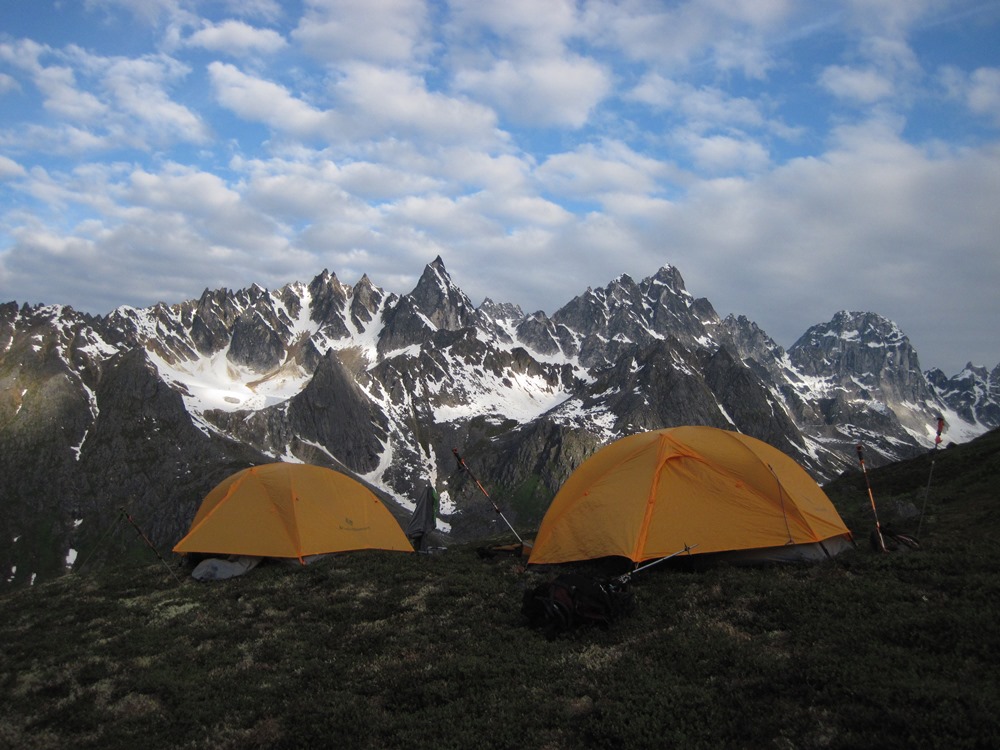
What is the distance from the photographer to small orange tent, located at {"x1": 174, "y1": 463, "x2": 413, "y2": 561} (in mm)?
22219

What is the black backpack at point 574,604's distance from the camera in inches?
524

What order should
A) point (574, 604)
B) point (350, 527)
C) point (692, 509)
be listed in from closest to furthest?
point (574, 604), point (692, 509), point (350, 527)

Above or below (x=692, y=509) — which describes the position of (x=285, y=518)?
below

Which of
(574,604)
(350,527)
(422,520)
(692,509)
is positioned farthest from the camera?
(422,520)

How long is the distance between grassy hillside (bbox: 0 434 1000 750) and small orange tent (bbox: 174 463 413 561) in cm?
301

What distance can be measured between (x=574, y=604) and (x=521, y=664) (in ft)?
6.88

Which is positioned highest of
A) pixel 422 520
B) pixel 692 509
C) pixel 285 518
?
pixel 692 509

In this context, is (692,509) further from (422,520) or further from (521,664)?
(422,520)

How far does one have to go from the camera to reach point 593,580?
14.2m

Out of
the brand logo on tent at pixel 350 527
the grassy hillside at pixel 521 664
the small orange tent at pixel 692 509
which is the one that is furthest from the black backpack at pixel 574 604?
the brand logo on tent at pixel 350 527

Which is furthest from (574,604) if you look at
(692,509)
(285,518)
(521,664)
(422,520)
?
(422,520)

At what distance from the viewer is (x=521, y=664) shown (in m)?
11.9

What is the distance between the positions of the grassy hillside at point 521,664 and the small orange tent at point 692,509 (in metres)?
0.79

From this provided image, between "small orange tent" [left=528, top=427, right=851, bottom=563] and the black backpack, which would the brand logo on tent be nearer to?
"small orange tent" [left=528, top=427, right=851, bottom=563]
